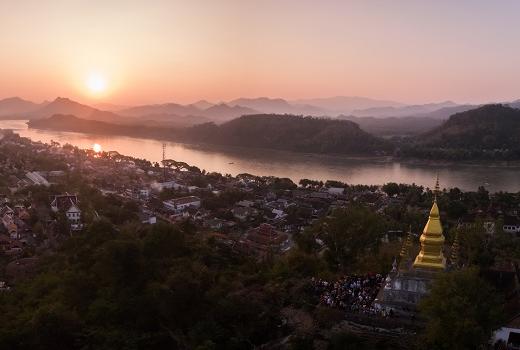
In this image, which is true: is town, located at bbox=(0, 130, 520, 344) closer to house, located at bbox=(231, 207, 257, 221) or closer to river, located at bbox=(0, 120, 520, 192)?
house, located at bbox=(231, 207, 257, 221)

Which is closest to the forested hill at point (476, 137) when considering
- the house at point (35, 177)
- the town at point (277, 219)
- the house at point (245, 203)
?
the town at point (277, 219)

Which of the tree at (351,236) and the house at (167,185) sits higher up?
the tree at (351,236)

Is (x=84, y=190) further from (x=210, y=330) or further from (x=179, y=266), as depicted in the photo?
(x=210, y=330)

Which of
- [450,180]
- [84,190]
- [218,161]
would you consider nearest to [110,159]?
[218,161]

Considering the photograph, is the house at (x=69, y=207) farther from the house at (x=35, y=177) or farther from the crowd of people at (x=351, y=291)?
the crowd of people at (x=351, y=291)

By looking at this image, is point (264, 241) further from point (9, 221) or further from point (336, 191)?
point (336, 191)
